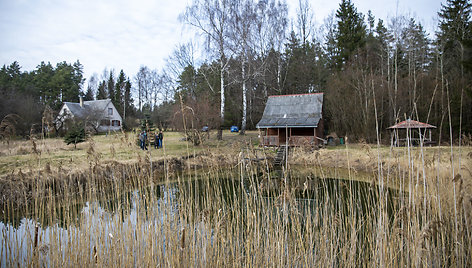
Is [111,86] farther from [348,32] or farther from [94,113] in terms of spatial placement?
[348,32]

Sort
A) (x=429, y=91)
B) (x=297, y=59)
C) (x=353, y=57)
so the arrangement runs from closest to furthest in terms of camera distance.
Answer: (x=429, y=91)
(x=353, y=57)
(x=297, y=59)

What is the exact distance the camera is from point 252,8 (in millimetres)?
20094

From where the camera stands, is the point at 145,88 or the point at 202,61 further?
the point at 145,88

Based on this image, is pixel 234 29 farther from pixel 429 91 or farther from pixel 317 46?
pixel 429 91

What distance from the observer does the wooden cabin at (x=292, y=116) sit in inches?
688

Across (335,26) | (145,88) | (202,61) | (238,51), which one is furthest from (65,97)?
(335,26)

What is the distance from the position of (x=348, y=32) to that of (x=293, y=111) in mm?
12587

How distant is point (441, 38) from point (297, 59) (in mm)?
11360

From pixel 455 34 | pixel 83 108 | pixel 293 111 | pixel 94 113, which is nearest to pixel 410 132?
pixel 293 111

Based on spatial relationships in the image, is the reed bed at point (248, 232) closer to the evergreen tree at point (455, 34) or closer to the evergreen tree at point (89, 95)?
the evergreen tree at point (455, 34)

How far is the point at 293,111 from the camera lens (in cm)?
1902

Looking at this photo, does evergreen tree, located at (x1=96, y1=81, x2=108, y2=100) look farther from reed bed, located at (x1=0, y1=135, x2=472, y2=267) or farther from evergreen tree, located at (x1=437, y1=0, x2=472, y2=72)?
reed bed, located at (x1=0, y1=135, x2=472, y2=267)

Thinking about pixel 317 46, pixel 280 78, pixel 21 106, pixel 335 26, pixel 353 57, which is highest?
pixel 335 26

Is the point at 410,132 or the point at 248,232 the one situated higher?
the point at 410,132
